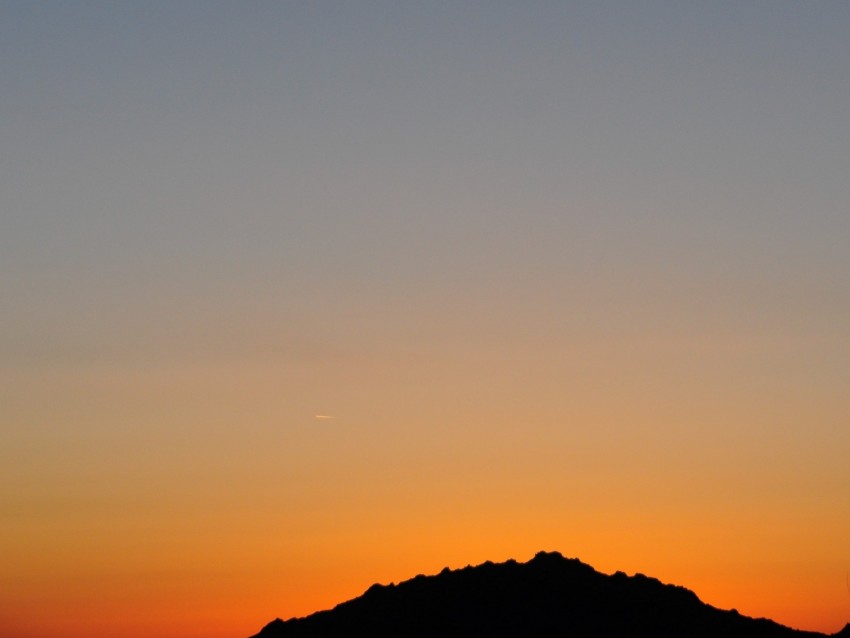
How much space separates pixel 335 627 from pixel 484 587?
7.80 metres

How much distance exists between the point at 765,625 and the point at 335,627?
71.8 ft

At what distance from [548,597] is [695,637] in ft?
24.3

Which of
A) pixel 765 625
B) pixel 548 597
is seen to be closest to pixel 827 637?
pixel 765 625

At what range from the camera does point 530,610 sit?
7281 centimetres

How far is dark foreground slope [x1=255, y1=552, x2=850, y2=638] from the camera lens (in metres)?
72.1

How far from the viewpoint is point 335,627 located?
74875 mm

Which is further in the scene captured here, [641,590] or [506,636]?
[641,590]

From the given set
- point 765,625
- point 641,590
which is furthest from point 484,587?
point 765,625

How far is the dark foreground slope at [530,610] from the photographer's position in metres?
72.1

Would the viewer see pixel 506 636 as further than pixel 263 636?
No

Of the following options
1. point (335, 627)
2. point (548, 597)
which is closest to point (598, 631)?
point (548, 597)

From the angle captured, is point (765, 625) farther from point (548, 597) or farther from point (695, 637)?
point (548, 597)

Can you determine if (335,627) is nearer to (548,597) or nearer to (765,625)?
(548,597)

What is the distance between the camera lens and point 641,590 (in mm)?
75750
